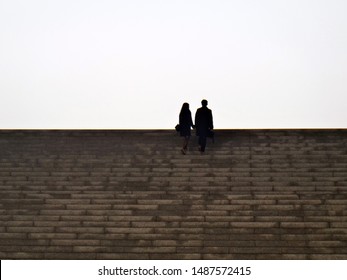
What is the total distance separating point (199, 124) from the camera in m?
13.3

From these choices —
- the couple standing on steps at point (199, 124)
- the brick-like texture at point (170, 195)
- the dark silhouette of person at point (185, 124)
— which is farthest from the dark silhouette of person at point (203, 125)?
the brick-like texture at point (170, 195)

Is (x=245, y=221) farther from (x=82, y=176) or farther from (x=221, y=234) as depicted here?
(x=82, y=176)

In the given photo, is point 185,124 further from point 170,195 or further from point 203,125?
point 170,195

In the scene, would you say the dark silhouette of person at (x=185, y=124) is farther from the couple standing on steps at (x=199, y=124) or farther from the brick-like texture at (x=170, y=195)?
the brick-like texture at (x=170, y=195)

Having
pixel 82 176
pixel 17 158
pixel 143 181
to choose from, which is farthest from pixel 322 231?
pixel 17 158

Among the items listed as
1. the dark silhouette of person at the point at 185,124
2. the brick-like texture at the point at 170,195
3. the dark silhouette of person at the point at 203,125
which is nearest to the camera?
the brick-like texture at the point at 170,195

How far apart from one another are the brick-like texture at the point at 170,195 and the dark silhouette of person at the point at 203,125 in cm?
29

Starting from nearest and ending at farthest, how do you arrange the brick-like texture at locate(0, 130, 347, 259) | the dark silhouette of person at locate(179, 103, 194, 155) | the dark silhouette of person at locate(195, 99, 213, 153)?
the brick-like texture at locate(0, 130, 347, 259), the dark silhouette of person at locate(195, 99, 213, 153), the dark silhouette of person at locate(179, 103, 194, 155)

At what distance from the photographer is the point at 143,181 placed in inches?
482

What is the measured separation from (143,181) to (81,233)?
84.2 inches

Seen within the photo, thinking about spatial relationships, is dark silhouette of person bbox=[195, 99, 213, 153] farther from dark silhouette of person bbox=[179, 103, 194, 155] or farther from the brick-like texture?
the brick-like texture

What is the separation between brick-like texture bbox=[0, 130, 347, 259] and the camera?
10133mm

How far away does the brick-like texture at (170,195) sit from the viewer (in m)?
10.1

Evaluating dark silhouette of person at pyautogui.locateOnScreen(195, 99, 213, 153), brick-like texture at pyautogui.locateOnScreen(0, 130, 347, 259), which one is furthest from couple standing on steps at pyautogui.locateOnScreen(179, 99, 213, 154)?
brick-like texture at pyautogui.locateOnScreen(0, 130, 347, 259)
